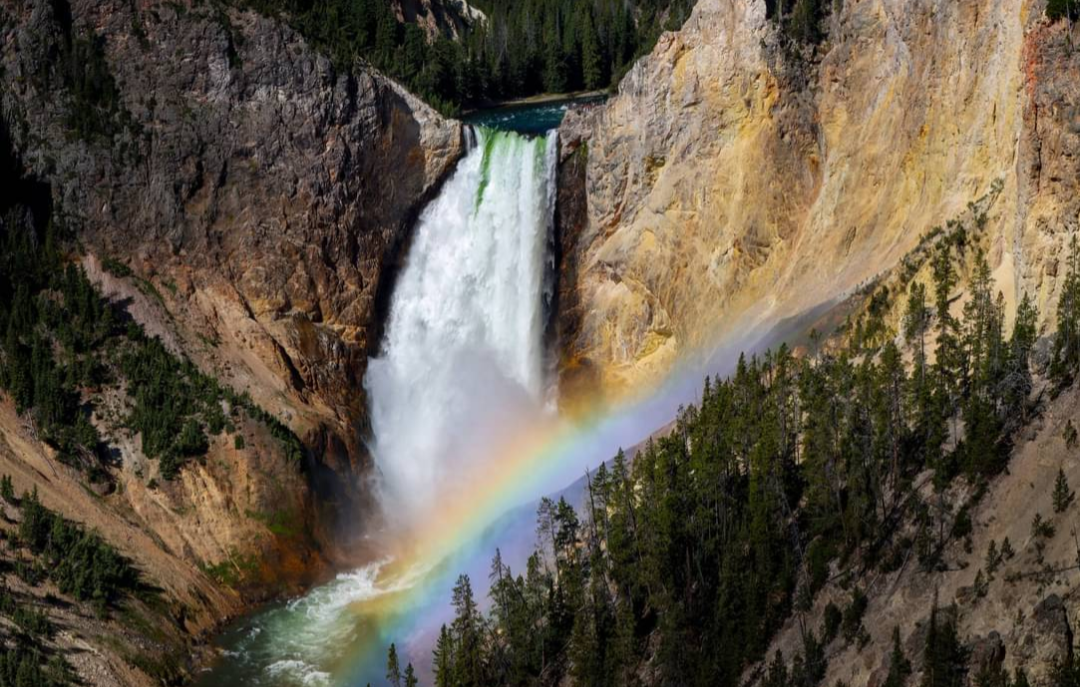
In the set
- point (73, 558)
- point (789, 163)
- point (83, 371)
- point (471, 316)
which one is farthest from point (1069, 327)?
point (83, 371)

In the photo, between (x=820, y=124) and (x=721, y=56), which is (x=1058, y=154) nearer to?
(x=820, y=124)

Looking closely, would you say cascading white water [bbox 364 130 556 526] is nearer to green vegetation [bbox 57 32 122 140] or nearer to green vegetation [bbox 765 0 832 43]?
green vegetation [bbox 765 0 832 43]

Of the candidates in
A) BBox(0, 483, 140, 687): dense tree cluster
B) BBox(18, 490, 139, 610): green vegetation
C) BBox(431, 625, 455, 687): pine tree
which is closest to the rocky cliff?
BBox(18, 490, 139, 610): green vegetation

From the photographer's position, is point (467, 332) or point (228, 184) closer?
point (228, 184)

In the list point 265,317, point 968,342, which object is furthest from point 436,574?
point 968,342

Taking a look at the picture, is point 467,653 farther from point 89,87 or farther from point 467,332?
point 89,87

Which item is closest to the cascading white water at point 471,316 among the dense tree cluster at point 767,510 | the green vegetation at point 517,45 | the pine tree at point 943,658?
the green vegetation at point 517,45

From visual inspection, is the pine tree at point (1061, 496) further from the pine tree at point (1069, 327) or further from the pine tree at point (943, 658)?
the pine tree at point (943, 658)
